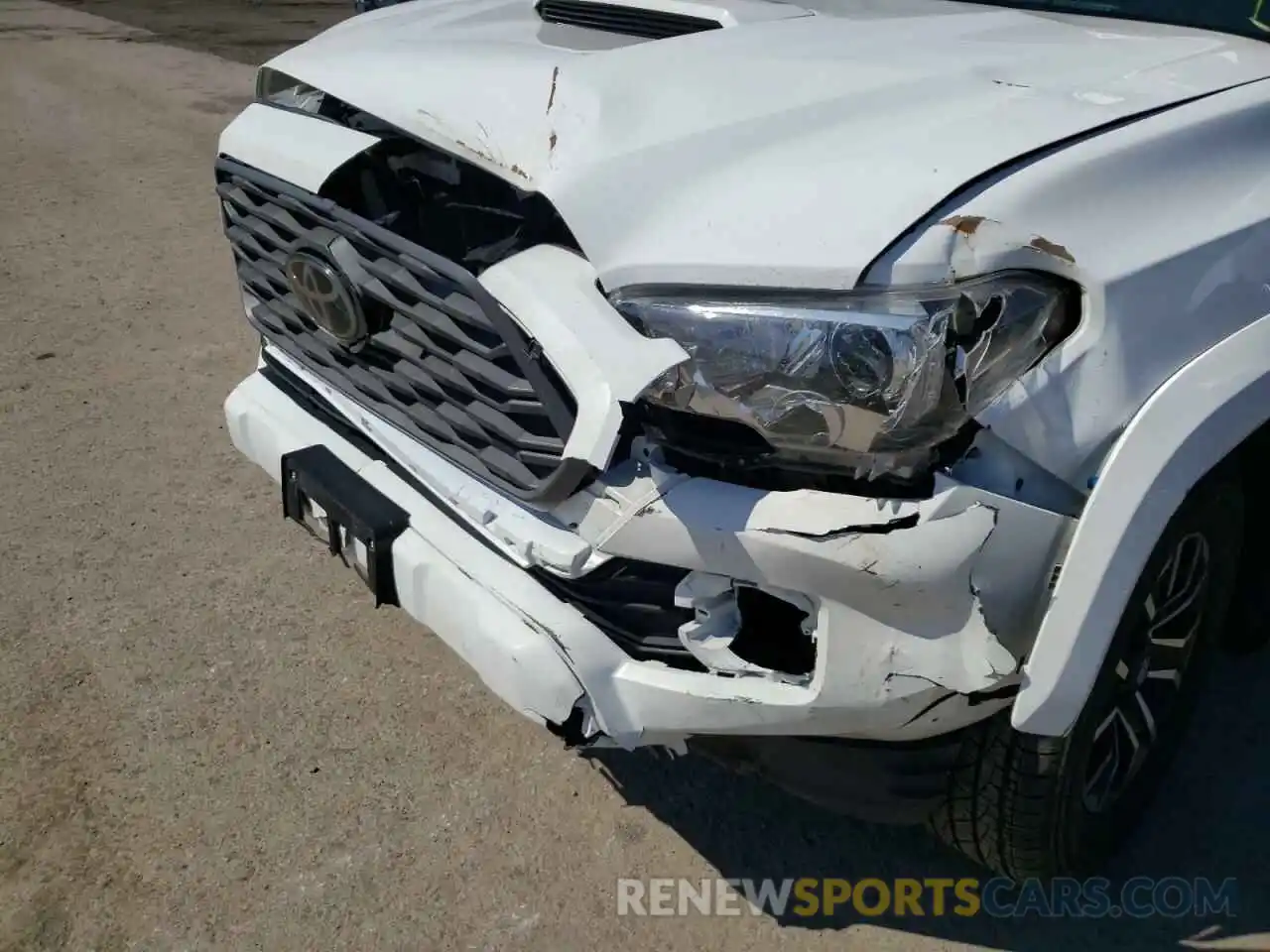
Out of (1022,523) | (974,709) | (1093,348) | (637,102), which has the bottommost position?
(974,709)

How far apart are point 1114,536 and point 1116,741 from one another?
720 millimetres

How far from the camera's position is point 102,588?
10.5ft

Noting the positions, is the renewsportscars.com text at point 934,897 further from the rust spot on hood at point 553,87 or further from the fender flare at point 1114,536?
the rust spot on hood at point 553,87

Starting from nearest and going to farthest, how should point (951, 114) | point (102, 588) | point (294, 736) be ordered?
point (951, 114), point (294, 736), point (102, 588)

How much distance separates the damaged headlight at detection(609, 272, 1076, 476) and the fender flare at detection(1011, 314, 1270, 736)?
0.21 metres

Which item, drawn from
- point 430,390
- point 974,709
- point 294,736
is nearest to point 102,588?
point 294,736

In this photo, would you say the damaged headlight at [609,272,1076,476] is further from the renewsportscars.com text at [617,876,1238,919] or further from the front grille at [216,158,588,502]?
the renewsportscars.com text at [617,876,1238,919]

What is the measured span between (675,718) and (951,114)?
112 centimetres

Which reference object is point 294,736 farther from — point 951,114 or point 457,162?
point 951,114

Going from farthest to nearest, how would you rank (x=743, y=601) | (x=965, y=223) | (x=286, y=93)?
(x=286, y=93) → (x=743, y=601) → (x=965, y=223)

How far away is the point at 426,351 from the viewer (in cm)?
217

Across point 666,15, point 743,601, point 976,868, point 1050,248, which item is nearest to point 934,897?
point 976,868

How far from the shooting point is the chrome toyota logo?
2273mm

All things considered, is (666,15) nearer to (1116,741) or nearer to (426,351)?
(426,351)
